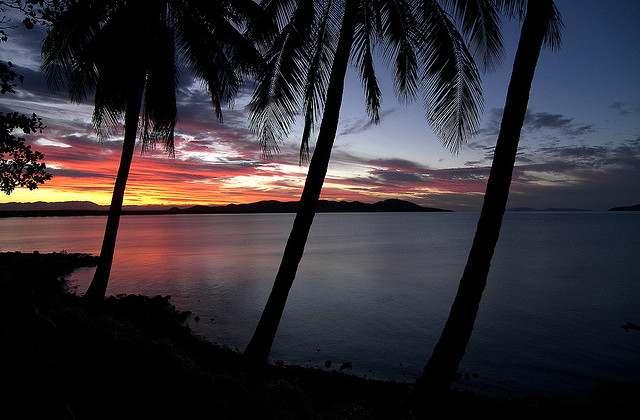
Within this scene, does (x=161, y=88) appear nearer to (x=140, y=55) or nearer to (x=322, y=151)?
(x=140, y=55)

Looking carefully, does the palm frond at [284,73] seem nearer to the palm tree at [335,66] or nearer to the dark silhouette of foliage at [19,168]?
the palm tree at [335,66]

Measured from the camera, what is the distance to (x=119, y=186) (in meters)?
10.2

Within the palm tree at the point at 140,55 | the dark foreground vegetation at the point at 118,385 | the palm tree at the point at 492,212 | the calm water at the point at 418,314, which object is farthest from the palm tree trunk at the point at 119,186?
the palm tree at the point at 492,212

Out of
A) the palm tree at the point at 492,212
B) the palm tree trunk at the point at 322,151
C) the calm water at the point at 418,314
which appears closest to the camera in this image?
the palm tree at the point at 492,212

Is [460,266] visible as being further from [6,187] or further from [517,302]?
[6,187]

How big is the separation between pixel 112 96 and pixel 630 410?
16462mm

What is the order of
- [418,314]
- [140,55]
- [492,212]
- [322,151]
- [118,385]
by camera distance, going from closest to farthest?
[118,385]
[492,212]
[322,151]
[140,55]
[418,314]

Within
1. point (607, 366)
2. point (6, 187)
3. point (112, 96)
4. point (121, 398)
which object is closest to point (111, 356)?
point (121, 398)

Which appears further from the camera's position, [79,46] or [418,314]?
[418,314]

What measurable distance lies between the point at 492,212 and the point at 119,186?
9.96 m

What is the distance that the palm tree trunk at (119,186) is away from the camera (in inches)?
393

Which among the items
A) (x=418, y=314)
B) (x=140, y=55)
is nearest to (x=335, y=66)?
(x=140, y=55)

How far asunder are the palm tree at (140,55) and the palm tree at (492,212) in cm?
663

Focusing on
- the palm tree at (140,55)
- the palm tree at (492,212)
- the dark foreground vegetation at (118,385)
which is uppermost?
the palm tree at (140,55)
